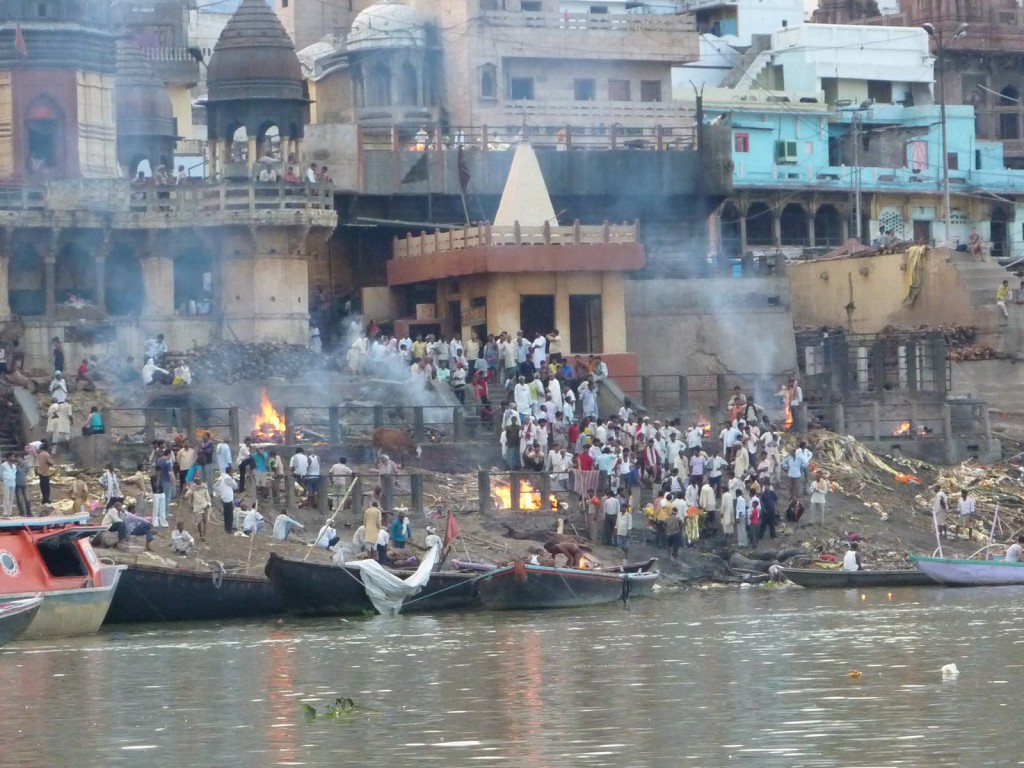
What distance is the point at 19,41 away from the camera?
50.1m

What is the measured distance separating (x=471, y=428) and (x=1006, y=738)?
905 inches

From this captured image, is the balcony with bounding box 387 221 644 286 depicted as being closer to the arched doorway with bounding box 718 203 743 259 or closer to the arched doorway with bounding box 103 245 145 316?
the arched doorway with bounding box 103 245 145 316

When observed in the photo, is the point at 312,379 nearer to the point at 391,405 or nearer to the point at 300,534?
the point at 391,405

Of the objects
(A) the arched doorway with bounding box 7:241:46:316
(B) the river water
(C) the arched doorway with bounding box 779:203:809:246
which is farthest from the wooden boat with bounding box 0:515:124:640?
(C) the arched doorway with bounding box 779:203:809:246

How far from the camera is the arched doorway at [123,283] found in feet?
165

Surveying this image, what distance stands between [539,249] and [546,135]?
12.2 meters

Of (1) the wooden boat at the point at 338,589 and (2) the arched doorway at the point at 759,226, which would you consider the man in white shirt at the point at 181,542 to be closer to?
(1) the wooden boat at the point at 338,589

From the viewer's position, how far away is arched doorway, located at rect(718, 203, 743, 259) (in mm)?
69562

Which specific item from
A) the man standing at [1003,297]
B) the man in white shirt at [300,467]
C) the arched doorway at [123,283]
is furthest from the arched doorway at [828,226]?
the man in white shirt at [300,467]

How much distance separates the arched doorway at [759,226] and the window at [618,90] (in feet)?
19.4

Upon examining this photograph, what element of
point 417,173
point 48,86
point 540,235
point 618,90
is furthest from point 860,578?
point 618,90

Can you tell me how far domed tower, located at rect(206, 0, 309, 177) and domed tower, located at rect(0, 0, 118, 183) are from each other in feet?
9.19

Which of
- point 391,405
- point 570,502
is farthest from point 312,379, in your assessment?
point 570,502

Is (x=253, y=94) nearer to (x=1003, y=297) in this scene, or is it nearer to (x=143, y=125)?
(x=143, y=125)
